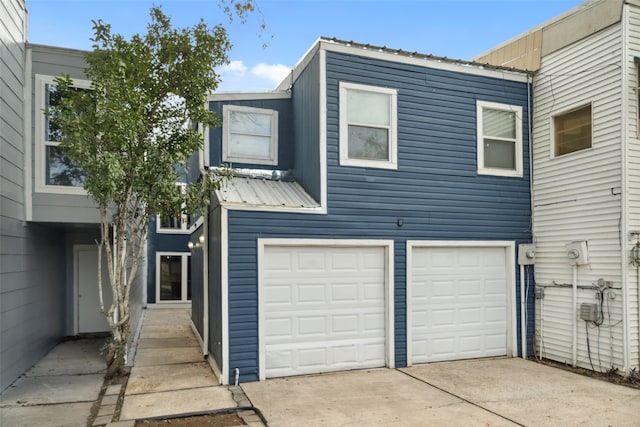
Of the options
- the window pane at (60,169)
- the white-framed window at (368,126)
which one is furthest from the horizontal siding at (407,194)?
the window pane at (60,169)

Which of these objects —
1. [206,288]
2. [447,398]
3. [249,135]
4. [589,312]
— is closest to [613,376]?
[589,312]

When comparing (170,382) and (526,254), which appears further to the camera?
(526,254)

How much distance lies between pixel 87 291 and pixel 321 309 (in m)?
5.98

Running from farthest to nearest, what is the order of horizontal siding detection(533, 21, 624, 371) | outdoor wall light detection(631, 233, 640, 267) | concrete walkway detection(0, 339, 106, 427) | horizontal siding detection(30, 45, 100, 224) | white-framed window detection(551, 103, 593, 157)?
white-framed window detection(551, 103, 593, 157)
horizontal siding detection(30, 45, 100, 224)
horizontal siding detection(533, 21, 624, 371)
outdoor wall light detection(631, 233, 640, 267)
concrete walkway detection(0, 339, 106, 427)

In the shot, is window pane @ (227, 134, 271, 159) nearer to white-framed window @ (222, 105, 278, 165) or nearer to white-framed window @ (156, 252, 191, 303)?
white-framed window @ (222, 105, 278, 165)

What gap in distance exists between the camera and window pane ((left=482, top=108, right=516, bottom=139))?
815 centimetres

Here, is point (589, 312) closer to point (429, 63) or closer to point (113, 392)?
point (429, 63)

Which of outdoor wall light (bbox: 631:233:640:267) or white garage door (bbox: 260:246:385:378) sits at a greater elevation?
outdoor wall light (bbox: 631:233:640:267)

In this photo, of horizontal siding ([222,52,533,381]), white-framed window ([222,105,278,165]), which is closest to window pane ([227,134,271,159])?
white-framed window ([222,105,278,165])

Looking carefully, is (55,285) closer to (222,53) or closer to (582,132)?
(222,53)

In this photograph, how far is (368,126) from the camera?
24.1 ft

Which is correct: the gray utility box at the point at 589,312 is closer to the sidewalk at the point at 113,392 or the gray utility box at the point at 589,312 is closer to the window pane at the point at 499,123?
the window pane at the point at 499,123

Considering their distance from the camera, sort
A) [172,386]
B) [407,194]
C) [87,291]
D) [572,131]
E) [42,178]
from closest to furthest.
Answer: [172,386], [42,178], [407,194], [572,131], [87,291]

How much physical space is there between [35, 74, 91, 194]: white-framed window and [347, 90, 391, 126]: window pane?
4335 millimetres
